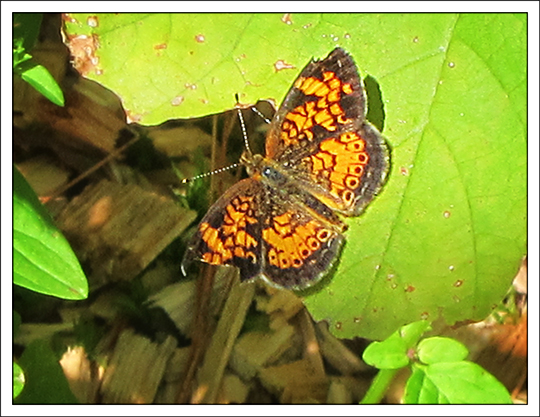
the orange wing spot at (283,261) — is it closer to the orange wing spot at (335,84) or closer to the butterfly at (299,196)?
the butterfly at (299,196)

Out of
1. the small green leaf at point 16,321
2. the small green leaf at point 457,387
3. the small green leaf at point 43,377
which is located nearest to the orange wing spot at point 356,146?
the small green leaf at point 457,387

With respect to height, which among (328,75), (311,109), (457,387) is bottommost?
(457,387)

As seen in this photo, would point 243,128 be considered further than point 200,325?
No

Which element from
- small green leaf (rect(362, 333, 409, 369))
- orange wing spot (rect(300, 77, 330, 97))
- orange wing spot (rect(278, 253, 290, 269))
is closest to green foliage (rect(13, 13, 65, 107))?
orange wing spot (rect(300, 77, 330, 97))

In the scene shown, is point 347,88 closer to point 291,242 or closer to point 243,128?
point 291,242

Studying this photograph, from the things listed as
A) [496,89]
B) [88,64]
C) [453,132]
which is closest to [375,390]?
[453,132]

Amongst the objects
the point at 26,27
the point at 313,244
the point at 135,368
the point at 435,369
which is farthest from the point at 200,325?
the point at 26,27
